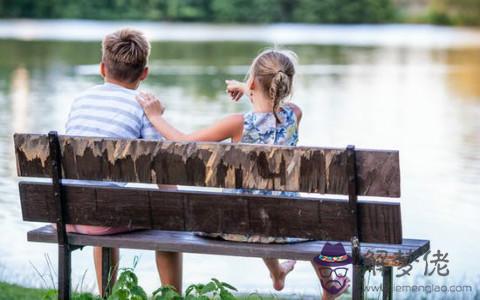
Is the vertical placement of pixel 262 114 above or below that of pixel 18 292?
above

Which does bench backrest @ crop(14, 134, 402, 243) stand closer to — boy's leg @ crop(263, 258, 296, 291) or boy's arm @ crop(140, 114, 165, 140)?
boy's arm @ crop(140, 114, 165, 140)

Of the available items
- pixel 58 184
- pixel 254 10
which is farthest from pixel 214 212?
pixel 254 10

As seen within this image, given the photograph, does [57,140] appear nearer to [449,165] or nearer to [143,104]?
[143,104]

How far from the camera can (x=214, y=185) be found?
4523 millimetres

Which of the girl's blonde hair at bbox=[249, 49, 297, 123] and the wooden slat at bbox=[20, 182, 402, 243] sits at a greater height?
the girl's blonde hair at bbox=[249, 49, 297, 123]

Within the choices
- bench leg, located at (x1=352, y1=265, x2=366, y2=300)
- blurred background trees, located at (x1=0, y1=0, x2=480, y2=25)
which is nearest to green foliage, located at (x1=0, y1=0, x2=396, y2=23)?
blurred background trees, located at (x1=0, y1=0, x2=480, y2=25)

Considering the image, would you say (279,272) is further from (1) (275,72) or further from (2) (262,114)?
(1) (275,72)

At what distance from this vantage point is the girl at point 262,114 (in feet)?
15.9

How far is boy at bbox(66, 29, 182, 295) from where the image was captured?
5020 millimetres

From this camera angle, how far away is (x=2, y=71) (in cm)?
2383

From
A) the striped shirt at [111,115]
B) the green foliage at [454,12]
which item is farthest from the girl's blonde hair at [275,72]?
the green foliage at [454,12]

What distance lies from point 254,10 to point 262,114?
64730mm

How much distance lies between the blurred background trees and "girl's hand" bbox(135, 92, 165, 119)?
58962 mm

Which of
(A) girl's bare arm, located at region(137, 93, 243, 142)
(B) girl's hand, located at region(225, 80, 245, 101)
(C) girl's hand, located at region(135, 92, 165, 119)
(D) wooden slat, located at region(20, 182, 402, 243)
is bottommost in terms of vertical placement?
(D) wooden slat, located at region(20, 182, 402, 243)
